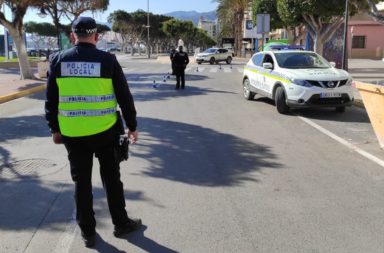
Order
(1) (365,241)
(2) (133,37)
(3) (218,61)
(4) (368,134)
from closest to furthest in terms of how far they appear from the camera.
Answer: (1) (365,241) < (4) (368,134) < (3) (218,61) < (2) (133,37)

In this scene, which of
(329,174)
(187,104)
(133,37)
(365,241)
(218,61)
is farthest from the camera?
(133,37)

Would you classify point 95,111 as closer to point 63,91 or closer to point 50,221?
point 63,91

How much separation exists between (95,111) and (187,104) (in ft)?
31.8

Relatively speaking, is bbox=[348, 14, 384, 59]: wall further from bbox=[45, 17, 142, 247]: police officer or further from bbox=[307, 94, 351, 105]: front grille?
bbox=[45, 17, 142, 247]: police officer

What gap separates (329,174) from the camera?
19.9 feet

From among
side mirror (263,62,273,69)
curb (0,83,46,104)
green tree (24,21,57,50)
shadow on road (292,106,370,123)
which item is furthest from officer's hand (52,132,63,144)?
green tree (24,21,57,50)

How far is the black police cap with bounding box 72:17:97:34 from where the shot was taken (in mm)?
3740

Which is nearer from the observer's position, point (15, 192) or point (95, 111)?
point (95, 111)

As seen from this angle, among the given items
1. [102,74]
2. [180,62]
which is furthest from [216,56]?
[102,74]

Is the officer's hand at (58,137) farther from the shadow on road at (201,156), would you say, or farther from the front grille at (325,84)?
the front grille at (325,84)

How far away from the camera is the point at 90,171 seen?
400 centimetres

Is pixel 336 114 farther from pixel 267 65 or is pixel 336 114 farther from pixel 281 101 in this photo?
pixel 267 65

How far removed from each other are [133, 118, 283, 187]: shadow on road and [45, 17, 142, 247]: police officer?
1.94 metres

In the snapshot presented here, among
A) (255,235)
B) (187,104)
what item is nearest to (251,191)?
(255,235)
